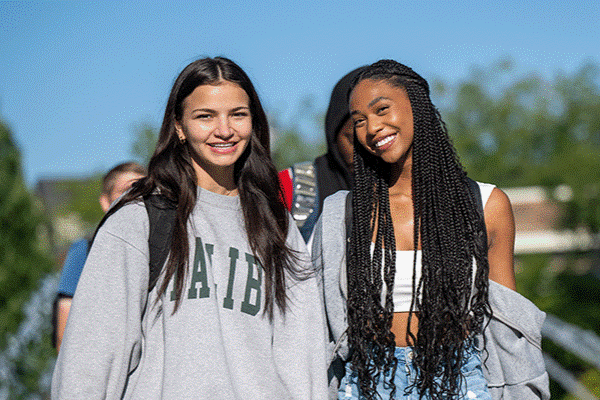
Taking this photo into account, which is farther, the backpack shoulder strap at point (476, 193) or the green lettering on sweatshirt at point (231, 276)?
the backpack shoulder strap at point (476, 193)

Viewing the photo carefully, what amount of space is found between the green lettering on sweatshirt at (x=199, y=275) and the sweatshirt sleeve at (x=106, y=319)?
169mm

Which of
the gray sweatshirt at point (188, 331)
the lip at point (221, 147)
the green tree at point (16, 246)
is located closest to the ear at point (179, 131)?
the lip at point (221, 147)

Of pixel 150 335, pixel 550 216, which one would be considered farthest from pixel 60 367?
pixel 550 216

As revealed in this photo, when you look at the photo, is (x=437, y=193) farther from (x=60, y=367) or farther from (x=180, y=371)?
(x=60, y=367)

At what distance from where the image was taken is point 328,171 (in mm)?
3654

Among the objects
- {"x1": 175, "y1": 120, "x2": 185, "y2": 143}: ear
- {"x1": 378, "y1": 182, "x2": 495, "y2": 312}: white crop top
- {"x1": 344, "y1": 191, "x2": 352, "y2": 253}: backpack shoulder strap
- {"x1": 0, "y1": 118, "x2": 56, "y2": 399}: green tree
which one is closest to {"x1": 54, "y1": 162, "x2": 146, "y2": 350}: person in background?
{"x1": 175, "y1": 120, "x2": 185, "y2": 143}: ear

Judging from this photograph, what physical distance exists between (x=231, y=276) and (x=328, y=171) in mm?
1286

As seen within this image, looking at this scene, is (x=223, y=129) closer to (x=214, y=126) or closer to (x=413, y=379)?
(x=214, y=126)

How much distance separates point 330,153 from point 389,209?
0.96m

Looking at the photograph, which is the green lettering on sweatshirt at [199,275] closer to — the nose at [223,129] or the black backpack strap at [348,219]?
the nose at [223,129]

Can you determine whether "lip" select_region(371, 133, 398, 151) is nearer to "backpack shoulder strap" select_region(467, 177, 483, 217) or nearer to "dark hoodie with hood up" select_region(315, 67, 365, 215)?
"backpack shoulder strap" select_region(467, 177, 483, 217)

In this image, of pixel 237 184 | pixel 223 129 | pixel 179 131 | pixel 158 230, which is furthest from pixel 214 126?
pixel 158 230

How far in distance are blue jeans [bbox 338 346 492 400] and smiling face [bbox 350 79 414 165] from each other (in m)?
0.80

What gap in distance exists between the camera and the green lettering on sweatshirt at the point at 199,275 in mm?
2416
